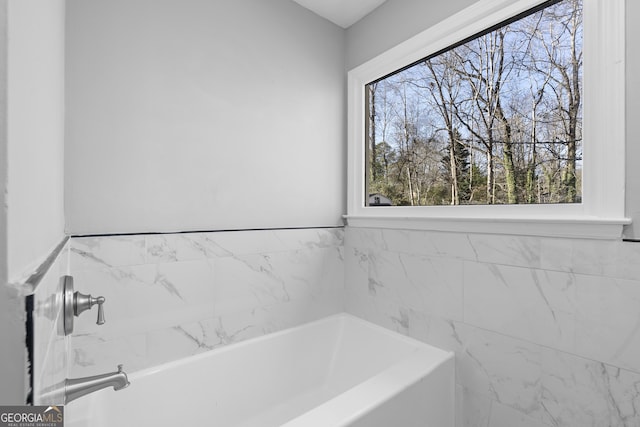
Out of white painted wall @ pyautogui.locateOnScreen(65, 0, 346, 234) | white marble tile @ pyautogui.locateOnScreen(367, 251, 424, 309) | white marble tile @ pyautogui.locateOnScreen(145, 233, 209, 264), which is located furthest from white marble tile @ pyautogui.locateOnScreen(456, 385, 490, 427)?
white marble tile @ pyautogui.locateOnScreen(145, 233, 209, 264)

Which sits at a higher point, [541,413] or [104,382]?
[104,382]

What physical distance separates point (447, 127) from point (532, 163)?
49cm

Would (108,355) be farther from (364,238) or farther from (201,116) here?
(364,238)

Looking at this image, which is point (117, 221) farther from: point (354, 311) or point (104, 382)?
point (354, 311)

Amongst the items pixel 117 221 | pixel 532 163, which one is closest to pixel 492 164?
pixel 532 163

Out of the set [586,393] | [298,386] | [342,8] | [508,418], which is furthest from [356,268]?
[342,8]

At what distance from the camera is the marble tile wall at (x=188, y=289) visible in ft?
4.36

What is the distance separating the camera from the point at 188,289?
156 cm

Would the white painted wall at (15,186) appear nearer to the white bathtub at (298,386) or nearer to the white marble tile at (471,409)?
the white bathtub at (298,386)

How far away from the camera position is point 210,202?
163cm

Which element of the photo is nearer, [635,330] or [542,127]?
[635,330]

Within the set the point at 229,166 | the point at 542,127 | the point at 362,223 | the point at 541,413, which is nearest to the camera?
the point at 541,413

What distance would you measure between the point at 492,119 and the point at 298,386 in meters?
1.82

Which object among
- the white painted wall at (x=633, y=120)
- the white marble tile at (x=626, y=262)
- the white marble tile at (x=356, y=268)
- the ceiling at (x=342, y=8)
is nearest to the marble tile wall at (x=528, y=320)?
the white marble tile at (x=626, y=262)
